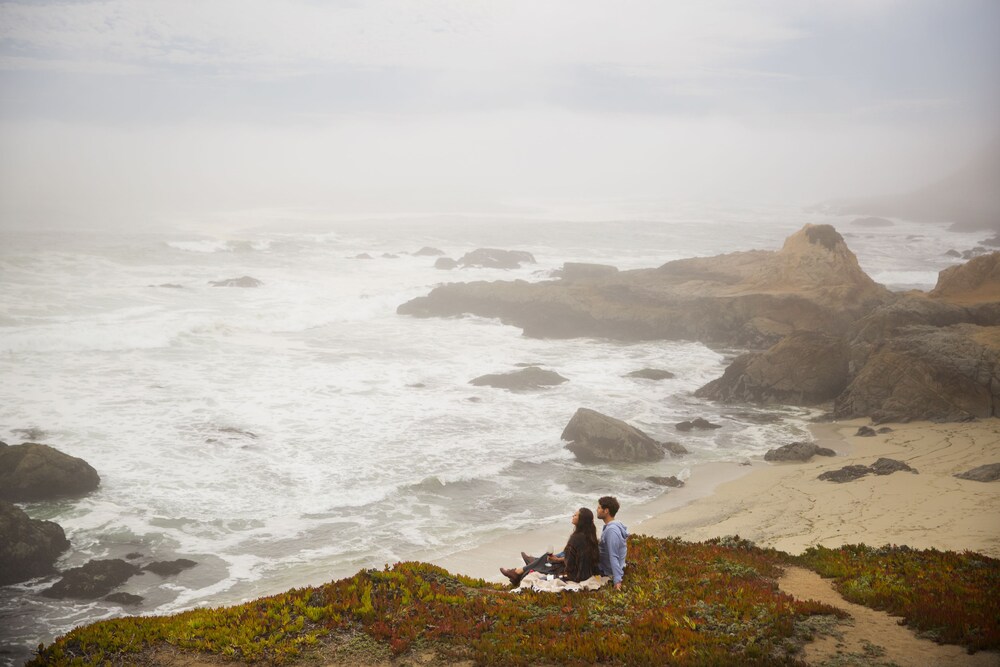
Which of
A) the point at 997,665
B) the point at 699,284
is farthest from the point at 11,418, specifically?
the point at 699,284

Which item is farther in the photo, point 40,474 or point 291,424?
point 291,424

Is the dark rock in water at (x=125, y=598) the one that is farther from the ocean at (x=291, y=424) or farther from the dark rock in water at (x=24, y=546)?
the dark rock in water at (x=24, y=546)

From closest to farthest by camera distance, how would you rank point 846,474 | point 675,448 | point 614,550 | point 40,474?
point 614,550 → point 40,474 → point 846,474 → point 675,448

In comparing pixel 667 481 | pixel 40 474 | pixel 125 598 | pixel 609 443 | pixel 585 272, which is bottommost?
pixel 125 598

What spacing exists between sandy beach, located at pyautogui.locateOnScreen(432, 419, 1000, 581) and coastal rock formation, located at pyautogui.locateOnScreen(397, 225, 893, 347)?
54.4 feet

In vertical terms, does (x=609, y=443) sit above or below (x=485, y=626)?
below

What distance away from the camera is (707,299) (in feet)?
147

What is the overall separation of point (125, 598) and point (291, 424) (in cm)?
1226

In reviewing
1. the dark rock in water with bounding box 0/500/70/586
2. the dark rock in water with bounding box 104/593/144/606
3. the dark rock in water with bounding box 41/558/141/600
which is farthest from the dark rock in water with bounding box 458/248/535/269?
the dark rock in water with bounding box 104/593/144/606

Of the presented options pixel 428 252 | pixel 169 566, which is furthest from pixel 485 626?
pixel 428 252

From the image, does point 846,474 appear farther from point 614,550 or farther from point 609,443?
point 614,550

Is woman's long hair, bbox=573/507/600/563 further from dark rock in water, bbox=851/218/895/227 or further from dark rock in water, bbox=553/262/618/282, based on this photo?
dark rock in water, bbox=851/218/895/227

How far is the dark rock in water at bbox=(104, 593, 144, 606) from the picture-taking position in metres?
15.7

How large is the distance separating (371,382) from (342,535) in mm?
15045
